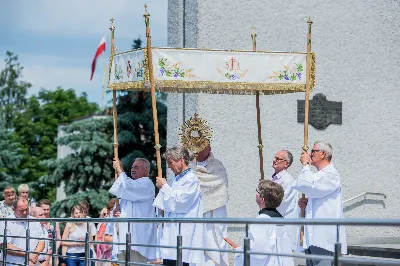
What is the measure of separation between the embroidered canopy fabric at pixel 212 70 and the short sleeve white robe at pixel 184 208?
1229 millimetres

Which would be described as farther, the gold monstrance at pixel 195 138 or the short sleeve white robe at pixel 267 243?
the gold monstrance at pixel 195 138

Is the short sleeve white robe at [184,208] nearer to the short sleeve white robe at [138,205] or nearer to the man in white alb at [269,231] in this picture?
the short sleeve white robe at [138,205]

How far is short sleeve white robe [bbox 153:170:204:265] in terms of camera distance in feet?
Result: 29.9

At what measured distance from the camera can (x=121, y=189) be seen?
1022cm

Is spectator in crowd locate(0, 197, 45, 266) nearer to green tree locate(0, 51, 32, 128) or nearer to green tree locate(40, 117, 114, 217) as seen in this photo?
green tree locate(40, 117, 114, 217)

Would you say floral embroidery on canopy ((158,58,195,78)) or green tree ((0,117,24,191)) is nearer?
floral embroidery on canopy ((158,58,195,78))

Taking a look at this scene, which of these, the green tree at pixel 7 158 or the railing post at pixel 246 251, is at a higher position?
the green tree at pixel 7 158

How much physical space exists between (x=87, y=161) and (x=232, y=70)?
11.7 meters

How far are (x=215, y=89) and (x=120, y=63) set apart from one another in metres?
1.10

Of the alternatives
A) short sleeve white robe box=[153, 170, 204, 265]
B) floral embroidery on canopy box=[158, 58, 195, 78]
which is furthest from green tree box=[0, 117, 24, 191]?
short sleeve white robe box=[153, 170, 204, 265]

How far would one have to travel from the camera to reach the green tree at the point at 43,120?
48.0m

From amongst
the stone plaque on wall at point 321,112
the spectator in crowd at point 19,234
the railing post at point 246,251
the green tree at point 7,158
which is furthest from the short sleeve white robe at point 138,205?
the green tree at point 7,158

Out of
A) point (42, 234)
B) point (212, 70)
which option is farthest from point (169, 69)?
point (42, 234)

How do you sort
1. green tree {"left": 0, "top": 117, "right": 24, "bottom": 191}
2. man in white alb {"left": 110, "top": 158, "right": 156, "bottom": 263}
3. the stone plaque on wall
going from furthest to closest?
green tree {"left": 0, "top": 117, "right": 24, "bottom": 191}, the stone plaque on wall, man in white alb {"left": 110, "top": 158, "right": 156, "bottom": 263}
